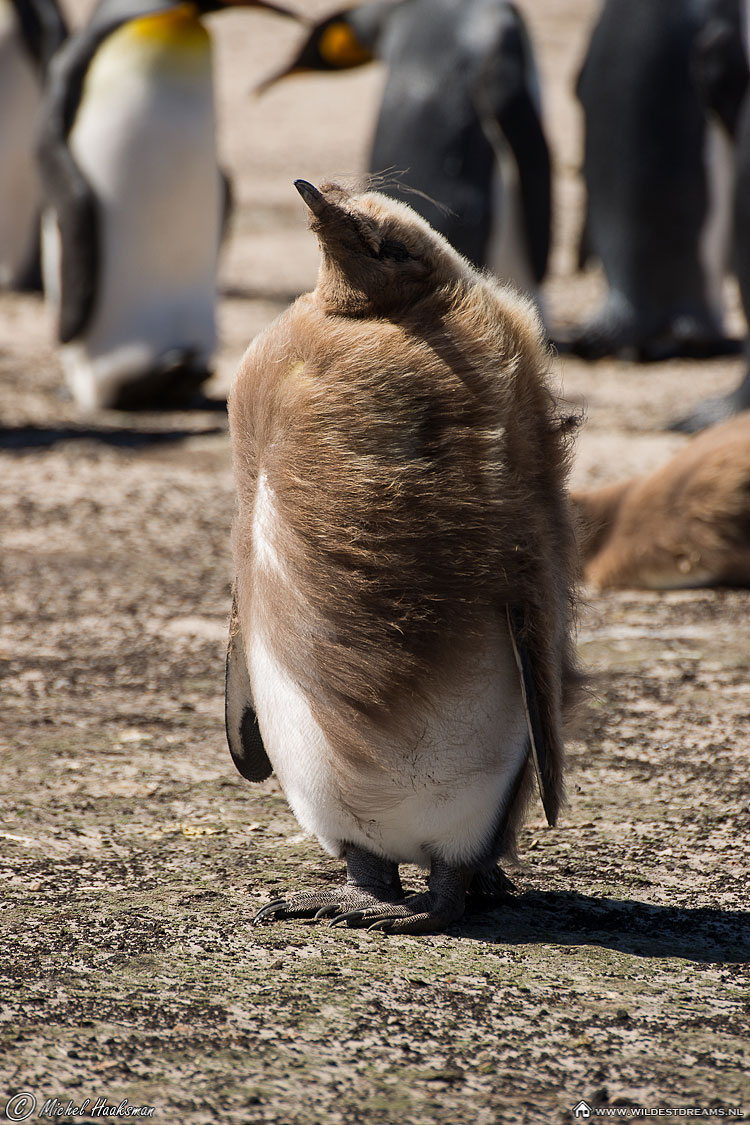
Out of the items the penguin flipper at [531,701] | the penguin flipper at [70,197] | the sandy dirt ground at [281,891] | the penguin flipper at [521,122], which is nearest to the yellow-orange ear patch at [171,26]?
the penguin flipper at [70,197]

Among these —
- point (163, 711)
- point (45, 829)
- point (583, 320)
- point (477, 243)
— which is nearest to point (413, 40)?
point (477, 243)

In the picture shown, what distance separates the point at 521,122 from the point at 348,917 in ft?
22.9

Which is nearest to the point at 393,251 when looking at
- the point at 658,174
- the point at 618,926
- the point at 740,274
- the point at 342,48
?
the point at 618,926

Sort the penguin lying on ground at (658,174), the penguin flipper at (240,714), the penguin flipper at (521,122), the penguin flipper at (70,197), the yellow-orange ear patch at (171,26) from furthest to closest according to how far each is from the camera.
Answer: the penguin lying on ground at (658,174) → the penguin flipper at (521,122) → the yellow-orange ear patch at (171,26) → the penguin flipper at (70,197) → the penguin flipper at (240,714)

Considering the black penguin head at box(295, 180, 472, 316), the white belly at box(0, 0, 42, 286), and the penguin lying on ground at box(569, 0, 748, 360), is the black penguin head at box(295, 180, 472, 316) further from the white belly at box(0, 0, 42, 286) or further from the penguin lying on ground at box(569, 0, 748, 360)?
the white belly at box(0, 0, 42, 286)

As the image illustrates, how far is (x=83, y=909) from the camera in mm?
2678

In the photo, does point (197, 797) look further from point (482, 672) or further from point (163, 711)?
point (482, 672)

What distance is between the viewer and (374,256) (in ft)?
7.95

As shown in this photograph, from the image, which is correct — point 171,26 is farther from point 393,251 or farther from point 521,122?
point 393,251

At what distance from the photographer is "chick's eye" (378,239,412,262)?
95.4 inches

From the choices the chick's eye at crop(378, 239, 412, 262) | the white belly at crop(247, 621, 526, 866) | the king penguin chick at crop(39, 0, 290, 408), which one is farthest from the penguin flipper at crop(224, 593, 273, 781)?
the king penguin chick at crop(39, 0, 290, 408)

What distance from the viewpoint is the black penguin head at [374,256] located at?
7.80 feet

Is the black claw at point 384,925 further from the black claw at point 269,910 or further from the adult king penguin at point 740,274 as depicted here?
the adult king penguin at point 740,274

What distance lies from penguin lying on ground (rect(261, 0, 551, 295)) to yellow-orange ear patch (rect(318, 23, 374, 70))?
0.84 metres
